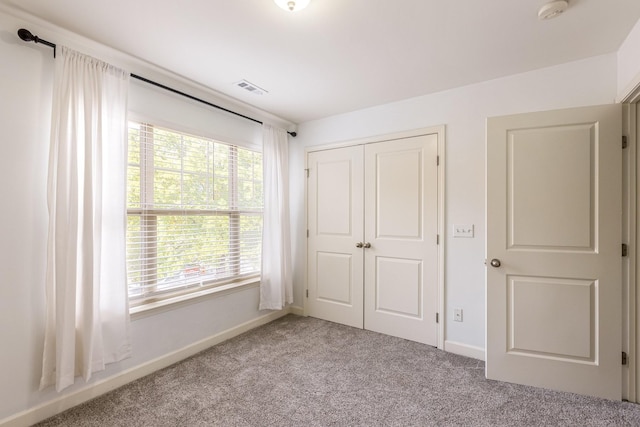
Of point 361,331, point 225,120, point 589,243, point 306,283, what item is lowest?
point 361,331

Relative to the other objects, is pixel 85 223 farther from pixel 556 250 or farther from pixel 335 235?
pixel 556 250

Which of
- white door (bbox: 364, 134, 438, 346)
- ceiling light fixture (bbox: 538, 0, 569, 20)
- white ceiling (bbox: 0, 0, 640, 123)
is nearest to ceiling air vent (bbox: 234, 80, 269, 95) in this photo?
white ceiling (bbox: 0, 0, 640, 123)

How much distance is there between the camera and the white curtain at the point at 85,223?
5.87 ft

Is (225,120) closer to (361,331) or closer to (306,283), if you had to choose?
(306,283)

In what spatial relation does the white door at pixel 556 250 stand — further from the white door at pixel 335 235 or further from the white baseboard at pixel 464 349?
the white door at pixel 335 235

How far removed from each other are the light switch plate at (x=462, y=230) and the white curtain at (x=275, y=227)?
1879 mm

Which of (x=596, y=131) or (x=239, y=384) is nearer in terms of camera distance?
(x=596, y=131)

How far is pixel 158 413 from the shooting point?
6.10 ft

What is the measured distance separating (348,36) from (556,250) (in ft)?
7.00

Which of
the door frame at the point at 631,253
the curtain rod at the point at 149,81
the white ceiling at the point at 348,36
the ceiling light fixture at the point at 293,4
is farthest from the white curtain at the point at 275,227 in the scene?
the door frame at the point at 631,253

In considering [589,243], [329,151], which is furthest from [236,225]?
[589,243]

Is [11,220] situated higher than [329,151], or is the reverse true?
[329,151]

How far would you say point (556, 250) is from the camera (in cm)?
211

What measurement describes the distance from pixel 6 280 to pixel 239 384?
63.2 inches
